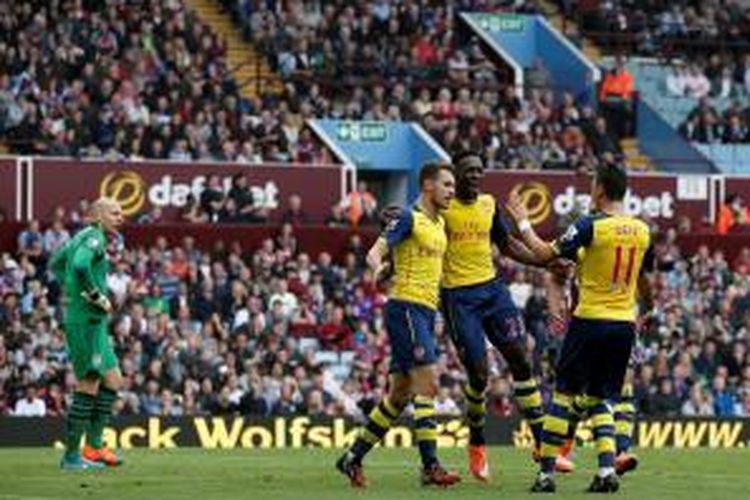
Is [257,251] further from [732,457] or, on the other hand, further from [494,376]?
[732,457]

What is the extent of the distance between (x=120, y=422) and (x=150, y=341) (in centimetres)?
389

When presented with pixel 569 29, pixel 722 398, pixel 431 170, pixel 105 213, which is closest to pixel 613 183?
pixel 431 170

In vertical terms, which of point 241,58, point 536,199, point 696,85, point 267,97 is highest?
point 241,58

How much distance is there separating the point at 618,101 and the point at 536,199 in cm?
595

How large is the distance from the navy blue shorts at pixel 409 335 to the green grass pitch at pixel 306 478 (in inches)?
39.7

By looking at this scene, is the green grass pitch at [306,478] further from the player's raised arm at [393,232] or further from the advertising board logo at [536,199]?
the advertising board logo at [536,199]

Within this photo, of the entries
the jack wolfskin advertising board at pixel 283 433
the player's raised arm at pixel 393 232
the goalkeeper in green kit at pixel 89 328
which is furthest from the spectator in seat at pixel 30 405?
the player's raised arm at pixel 393 232

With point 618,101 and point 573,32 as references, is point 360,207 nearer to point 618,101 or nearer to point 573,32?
point 618,101

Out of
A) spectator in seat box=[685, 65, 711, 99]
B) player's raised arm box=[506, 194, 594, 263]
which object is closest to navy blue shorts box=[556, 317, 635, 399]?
player's raised arm box=[506, 194, 594, 263]

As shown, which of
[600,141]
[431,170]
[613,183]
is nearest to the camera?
[613,183]

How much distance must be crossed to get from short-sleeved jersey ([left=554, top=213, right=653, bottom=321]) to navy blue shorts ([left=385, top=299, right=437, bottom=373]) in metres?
1.29

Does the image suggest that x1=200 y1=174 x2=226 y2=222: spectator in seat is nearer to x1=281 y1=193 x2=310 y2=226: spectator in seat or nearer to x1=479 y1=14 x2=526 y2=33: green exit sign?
x1=281 y1=193 x2=310 y2=226: spectator in seat

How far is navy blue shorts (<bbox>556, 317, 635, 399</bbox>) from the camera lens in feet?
65.6

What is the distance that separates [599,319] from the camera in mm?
19984
